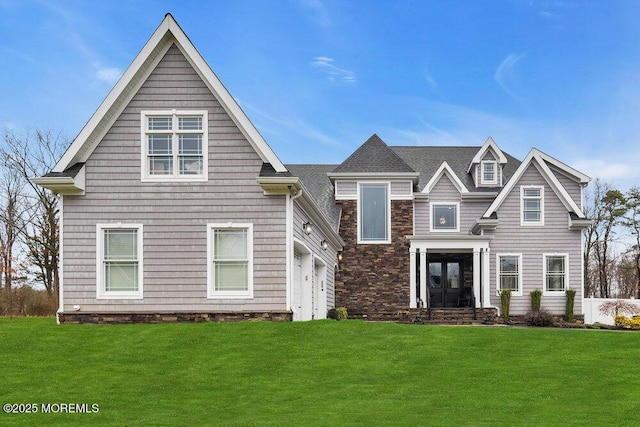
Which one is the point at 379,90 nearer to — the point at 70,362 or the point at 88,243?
the point at 88,243

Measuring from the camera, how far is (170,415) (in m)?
10.3

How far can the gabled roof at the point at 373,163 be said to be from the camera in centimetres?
3234

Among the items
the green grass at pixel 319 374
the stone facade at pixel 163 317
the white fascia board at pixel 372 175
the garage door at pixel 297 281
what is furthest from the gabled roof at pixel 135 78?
the white fascia board at pixel 372 175

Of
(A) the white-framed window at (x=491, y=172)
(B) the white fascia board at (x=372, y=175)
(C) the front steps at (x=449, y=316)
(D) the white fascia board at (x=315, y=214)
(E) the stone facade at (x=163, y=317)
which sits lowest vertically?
(C) the front steps at (x=449, y=316)

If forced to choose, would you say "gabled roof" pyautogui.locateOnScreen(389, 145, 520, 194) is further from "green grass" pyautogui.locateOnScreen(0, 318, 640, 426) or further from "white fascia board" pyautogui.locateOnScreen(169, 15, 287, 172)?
"green grass" pyautogui.locateOnScreen(0, 318, 640, 426)

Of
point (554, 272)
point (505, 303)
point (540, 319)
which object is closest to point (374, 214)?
point (505, 303)

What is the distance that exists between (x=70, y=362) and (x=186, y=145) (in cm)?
655

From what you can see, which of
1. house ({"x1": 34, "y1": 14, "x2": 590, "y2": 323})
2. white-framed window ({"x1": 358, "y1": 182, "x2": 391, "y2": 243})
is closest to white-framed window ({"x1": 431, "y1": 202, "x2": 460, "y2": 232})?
white-framed window ({"x1": 358, "y1": 182, "x2": 391, "y2": 243})

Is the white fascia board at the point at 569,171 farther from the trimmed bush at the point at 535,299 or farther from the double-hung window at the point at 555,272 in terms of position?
the trimmed bush at the point at 535,299

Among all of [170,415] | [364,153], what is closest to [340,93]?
[364,153]

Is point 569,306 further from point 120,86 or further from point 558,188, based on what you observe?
point 120,86

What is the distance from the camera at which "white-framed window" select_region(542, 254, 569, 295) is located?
3161 centimetres

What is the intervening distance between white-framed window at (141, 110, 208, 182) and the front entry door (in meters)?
18.8

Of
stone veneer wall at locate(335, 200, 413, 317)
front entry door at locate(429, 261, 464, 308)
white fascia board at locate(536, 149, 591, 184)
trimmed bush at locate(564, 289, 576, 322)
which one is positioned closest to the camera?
trimmed bush at locate(564, 289, 576, 322)
